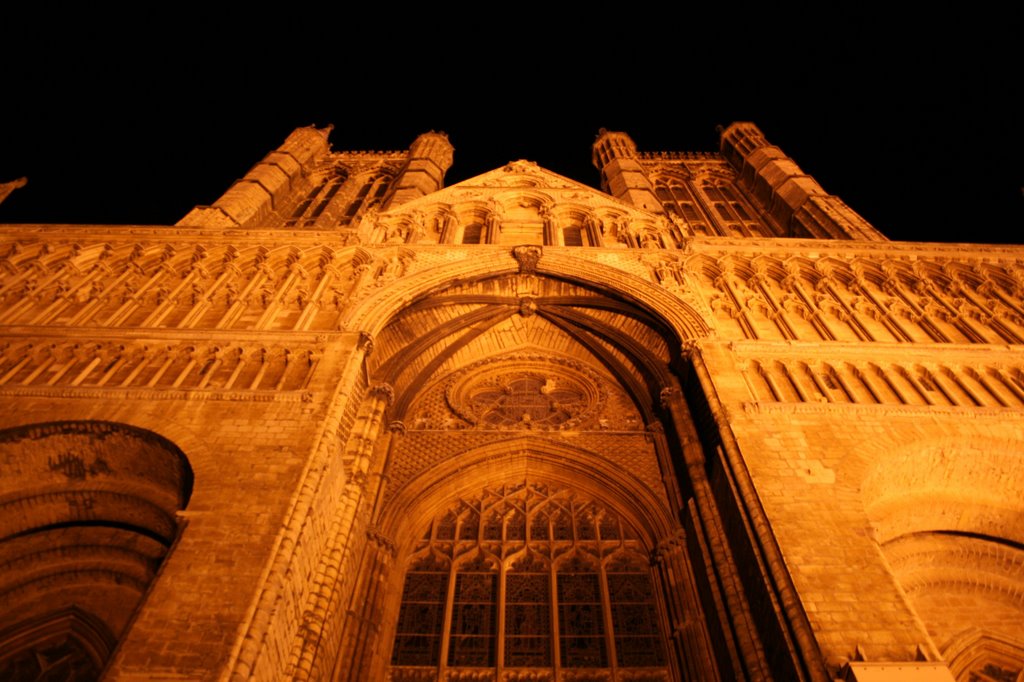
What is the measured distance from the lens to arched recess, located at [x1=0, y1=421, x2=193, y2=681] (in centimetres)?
709

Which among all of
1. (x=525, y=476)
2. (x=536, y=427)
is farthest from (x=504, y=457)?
(x=536, y=427)

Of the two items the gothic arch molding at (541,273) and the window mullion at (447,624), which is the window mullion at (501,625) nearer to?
the window mullion at (447,624)

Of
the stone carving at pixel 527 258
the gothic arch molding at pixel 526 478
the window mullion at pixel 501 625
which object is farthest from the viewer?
the stone carving at pixel 527 258

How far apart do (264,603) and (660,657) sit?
4197 mm

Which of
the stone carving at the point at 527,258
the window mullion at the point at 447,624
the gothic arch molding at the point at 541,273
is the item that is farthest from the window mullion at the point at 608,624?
the stone carving at the point at 527,258

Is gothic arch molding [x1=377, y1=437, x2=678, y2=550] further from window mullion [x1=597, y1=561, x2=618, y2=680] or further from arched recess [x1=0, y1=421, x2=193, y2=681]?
arched recess [x1=0, y1=421, x2=193, y2=681]

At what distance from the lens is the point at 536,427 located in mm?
10297

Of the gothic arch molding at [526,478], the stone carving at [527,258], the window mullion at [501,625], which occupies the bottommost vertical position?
the window mullion at [501,625]

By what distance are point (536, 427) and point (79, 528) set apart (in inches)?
236

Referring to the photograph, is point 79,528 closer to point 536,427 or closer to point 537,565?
point 537,565

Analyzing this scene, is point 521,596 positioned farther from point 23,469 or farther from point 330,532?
point 23,469

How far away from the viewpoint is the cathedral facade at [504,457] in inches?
242

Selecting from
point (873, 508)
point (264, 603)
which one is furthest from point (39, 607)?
point (873, 508)

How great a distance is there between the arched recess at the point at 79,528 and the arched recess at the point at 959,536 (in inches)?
303
